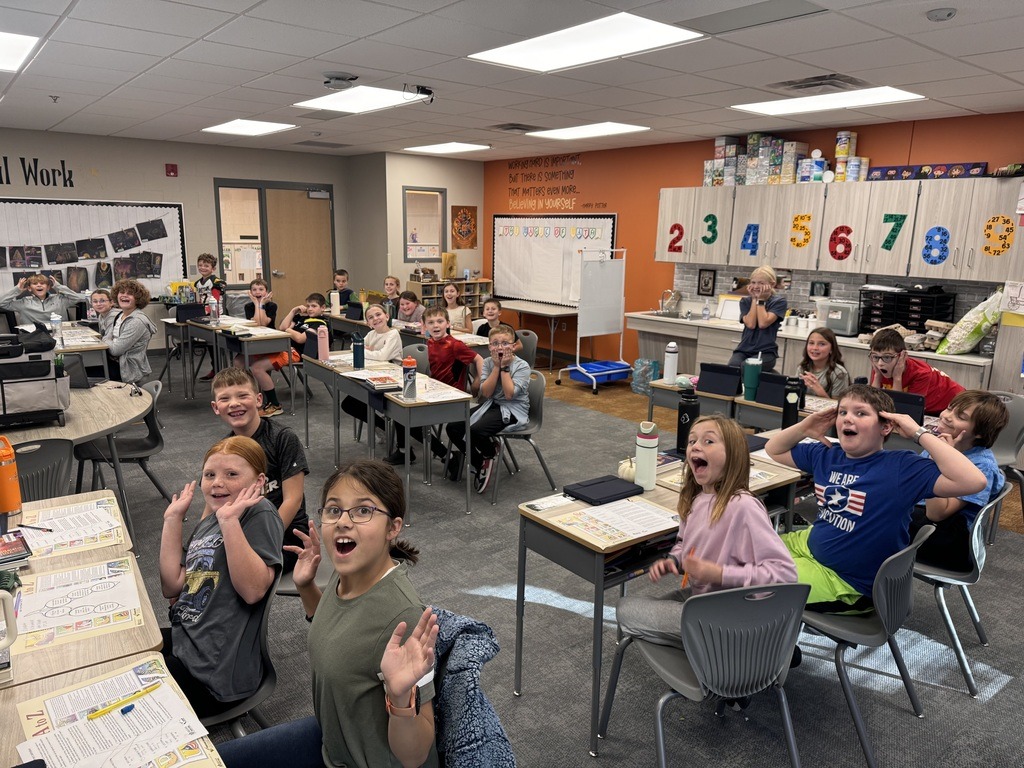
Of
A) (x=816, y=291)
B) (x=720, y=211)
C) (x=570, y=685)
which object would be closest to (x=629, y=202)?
(x=720, y=211)

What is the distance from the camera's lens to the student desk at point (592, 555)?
7.80ft

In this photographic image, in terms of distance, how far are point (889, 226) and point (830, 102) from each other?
1.35 m

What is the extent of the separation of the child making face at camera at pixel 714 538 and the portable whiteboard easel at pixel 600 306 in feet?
19.1

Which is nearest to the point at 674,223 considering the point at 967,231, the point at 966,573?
the point at 967,231

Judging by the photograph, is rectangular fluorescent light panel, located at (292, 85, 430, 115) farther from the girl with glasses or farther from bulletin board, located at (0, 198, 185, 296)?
the girl with glasses

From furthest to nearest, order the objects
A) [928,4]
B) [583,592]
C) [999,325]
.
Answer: [999,325]
[583,592]
[928,4]

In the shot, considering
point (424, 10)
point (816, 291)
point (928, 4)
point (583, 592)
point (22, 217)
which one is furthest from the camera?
point (22, 217)

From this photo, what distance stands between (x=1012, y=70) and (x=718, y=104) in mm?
1972

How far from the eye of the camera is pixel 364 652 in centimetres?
144

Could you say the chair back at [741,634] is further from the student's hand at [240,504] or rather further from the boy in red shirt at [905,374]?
the boy in red shirt at [905,374]

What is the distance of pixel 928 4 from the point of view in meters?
3.09

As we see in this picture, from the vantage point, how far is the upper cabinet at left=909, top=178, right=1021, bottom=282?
5.54 metres

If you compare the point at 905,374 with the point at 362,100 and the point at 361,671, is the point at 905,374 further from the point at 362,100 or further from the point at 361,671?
the point at 362,100

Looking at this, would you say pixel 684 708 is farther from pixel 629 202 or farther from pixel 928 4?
pixel 629 202
